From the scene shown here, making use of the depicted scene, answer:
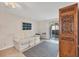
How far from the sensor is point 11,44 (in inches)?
225

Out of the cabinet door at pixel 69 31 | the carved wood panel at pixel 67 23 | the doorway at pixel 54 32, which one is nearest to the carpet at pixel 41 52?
the cabinet door at pixel 69 31

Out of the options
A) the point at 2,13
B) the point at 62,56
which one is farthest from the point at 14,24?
the point at 62,56

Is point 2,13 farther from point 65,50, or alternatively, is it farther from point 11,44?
point 65,50

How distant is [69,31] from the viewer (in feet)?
7.18

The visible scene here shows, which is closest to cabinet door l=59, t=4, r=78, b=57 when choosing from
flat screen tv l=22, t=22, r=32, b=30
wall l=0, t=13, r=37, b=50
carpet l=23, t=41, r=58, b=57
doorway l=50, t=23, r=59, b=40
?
carpet l=23, t=41, r=58, b=57

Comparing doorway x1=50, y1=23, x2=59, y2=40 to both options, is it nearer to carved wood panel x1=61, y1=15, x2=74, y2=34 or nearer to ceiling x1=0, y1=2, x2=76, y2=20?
ceiling x1=0, y1=2, x2=76, y2=20

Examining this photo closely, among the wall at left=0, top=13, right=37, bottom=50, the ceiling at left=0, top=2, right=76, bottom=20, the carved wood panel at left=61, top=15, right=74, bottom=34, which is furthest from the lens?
the wall at left=0, top=13, right=37, bottom=50

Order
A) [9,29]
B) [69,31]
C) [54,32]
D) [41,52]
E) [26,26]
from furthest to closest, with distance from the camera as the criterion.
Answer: [54,32], [26,26], [9,29], [41,52], [69,31]

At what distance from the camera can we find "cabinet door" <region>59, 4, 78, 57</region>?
6.63 ft

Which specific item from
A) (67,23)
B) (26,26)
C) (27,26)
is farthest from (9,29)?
(67,23)

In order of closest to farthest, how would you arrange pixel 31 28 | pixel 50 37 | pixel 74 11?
pixel 74 11 → pixel 31 28 → pixel 50 37

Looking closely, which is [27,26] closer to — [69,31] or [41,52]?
[41,52]

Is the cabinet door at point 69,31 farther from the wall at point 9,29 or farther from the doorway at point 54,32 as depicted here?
the doorway at point 54,32

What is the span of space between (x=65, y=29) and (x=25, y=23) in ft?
18.3
